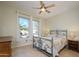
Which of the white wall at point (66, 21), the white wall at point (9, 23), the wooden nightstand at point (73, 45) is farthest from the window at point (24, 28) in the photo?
the wooden nightstand at point (73, 45)

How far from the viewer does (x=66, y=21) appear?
3.41 meters

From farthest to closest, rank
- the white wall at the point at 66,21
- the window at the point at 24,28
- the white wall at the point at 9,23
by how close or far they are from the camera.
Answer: the white wall at the point at 9,23
the white wall at the point at 66,21
the window at the point at 24,28

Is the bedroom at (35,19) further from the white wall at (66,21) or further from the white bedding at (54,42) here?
the white bedding at (54,42)

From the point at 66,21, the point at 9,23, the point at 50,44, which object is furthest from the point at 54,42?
the point at 9,23

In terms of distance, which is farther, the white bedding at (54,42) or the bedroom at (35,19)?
the white bedding at (54,42)

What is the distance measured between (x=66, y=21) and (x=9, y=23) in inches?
87.3

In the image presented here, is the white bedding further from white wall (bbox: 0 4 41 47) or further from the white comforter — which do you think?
white wall (bbox: 0 4 41 47)

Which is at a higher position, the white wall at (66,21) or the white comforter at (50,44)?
the white wall at (66,21)

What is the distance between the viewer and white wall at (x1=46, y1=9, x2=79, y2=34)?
3156 millimetres

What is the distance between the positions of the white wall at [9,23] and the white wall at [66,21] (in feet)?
4.20

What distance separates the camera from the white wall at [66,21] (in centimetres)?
316

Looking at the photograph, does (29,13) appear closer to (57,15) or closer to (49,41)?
(57,15)

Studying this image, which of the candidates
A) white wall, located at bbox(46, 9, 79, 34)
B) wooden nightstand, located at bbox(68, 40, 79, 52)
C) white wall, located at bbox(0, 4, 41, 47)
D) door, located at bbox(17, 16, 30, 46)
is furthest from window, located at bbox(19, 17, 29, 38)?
wooden nightstand, located at bbox(68, 40, 79, 52)

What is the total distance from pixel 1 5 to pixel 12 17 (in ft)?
1.94
